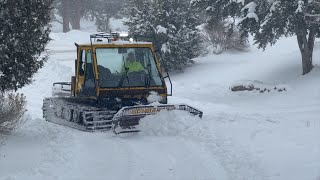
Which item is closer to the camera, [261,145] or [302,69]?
[261,145]

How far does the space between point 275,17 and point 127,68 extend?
27.1ft

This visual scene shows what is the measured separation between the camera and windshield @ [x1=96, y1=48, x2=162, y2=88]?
479 inches

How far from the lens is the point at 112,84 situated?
12086 millimetres

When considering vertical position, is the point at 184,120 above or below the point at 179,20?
below

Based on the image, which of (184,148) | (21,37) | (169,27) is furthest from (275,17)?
(21,37)

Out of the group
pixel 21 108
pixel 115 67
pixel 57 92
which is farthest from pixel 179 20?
pixel 21 108

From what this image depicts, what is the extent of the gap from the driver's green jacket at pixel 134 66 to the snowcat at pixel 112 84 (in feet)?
0.15

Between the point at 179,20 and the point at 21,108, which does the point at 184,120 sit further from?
the point at 179,20

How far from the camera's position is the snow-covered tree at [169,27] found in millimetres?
24531

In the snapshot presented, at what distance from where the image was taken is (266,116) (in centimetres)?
1396

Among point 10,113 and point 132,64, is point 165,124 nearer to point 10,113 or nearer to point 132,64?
point 132,64

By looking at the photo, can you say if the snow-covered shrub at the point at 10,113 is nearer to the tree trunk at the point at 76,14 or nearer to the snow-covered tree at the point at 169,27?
the snow-covered tree at the point at 169,27

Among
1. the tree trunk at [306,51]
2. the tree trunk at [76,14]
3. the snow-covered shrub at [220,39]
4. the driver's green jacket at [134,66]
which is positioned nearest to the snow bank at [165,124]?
the driver's green jacket at [134,66]

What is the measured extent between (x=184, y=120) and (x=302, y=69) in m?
11.9
